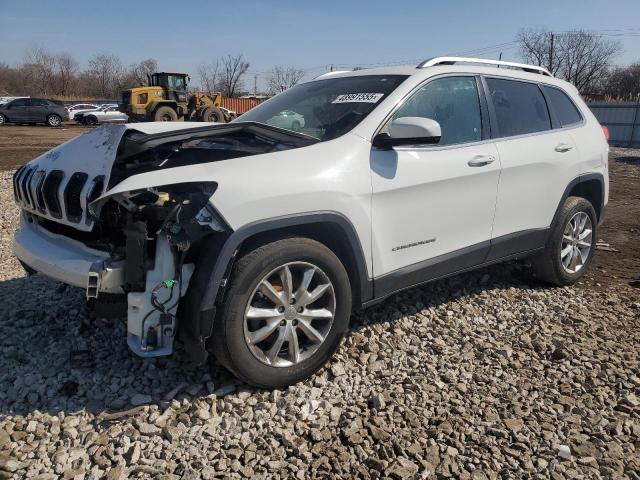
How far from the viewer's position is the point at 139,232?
2.54 meters

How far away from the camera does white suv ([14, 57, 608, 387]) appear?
103 inches

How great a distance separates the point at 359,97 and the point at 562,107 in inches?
82.4

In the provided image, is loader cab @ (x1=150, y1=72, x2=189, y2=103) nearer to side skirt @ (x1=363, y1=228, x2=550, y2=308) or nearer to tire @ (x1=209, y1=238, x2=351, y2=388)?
side skirt @ (x1=363, y1=228, x2=550, y2=308)

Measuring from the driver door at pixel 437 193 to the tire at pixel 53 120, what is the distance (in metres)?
33.1

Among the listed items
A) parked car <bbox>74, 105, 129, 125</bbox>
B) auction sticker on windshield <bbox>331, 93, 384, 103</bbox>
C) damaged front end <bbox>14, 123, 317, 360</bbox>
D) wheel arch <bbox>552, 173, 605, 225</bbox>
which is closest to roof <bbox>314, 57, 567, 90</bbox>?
auction sticker on windshield <bbox>331, 93, 384, 103</bbox>

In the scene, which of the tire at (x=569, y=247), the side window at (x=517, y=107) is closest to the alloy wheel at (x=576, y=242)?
the tire at (x=569, y=247)

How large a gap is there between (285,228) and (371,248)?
578 millimetres

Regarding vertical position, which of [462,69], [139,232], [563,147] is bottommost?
[139,232]

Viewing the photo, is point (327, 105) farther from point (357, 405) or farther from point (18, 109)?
point (18, 109)

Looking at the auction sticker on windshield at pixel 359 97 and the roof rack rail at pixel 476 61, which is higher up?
the roof rack rail at pixel 476 61

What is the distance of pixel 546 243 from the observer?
4418 millimetres

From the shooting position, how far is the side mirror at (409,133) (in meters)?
3.06

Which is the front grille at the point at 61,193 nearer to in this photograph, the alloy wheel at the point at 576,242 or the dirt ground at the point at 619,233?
the alloy wheel at the point at 576,242

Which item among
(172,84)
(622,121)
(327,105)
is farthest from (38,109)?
(327,105)
